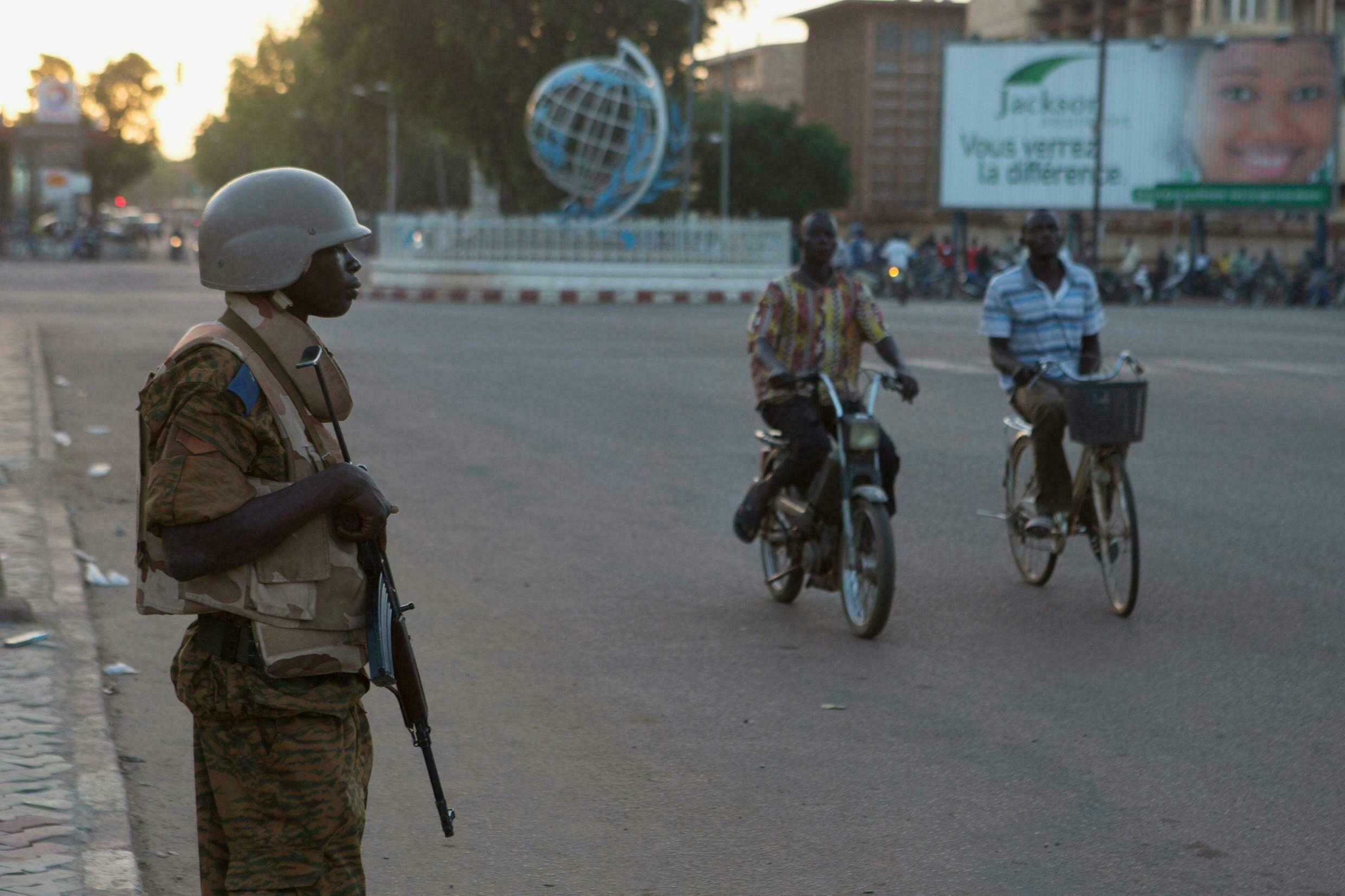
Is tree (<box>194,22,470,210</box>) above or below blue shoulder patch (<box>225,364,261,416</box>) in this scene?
above

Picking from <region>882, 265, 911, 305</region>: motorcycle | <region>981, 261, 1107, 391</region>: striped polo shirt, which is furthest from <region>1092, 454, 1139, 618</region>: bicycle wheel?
<region>882, 265, 911, 305</region>: motorcycle

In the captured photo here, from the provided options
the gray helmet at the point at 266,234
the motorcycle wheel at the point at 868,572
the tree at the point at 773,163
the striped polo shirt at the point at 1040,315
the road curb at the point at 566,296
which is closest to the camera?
the gray helmet at the point at 266,234

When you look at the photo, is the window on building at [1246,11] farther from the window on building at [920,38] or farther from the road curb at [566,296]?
the road curb at [566,296]

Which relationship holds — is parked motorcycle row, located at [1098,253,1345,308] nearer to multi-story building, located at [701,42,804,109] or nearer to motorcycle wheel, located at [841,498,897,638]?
motorcycle wheel, located at [841,498,897,638]

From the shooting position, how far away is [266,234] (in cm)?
261

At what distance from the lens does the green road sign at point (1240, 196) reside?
47844mm

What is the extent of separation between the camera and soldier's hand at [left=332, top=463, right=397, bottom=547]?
2.55m

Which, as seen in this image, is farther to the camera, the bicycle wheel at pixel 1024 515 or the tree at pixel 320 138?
the tree at pixel 320 138

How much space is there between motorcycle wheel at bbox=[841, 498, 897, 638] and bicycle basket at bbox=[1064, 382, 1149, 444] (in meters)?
0.91

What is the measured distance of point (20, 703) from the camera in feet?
17.0

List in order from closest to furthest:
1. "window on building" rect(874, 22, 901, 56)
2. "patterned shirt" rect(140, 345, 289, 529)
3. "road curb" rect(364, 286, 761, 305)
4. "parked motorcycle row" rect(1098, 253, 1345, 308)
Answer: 1. "patterned shirt" rect(140, 345, 289, 529)
2. "road curb" rect(364, 286, 761, 305)
3. "parked motorcycle row" rect(1098, 253, 1345, 308)
4. "window on building" rect(874, 22, 901, 56)

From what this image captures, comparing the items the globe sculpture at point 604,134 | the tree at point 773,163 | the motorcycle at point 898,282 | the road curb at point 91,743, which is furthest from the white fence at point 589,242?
the road curb at point 91,743

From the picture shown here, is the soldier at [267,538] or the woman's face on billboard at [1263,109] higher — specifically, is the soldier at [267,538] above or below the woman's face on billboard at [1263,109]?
below

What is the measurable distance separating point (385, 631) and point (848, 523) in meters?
4.04
